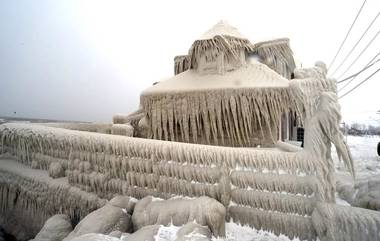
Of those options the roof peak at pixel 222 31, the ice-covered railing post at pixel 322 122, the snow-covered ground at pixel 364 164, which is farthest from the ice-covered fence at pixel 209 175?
the roof peak at pixel 222 31

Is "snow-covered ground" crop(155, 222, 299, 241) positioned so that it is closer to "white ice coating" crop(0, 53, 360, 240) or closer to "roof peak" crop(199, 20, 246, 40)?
"white ice coating" crop(0, 53, 360, 240)

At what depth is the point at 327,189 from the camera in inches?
124

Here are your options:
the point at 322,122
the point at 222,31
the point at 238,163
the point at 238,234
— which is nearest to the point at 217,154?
the point at 238,163

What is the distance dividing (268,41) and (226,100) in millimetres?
4581

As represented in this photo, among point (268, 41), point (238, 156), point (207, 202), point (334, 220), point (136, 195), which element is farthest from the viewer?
point (268, 41)

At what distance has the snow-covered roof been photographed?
23.5ft

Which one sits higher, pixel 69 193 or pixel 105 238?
pixel 105 238

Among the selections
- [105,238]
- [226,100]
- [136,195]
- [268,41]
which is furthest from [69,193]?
[268,41]

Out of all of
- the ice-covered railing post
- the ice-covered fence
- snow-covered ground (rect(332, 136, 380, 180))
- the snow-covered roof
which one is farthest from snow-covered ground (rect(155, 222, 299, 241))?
snow-covered ground (rect(332, 136, 380, 180))

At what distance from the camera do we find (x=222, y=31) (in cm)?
814

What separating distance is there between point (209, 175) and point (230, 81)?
4425mm

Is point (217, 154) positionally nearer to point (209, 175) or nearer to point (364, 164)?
point (209, 175)

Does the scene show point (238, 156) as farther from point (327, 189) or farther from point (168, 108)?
point (168, 108)

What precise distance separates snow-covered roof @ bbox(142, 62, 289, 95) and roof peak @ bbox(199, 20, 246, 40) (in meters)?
1.24
